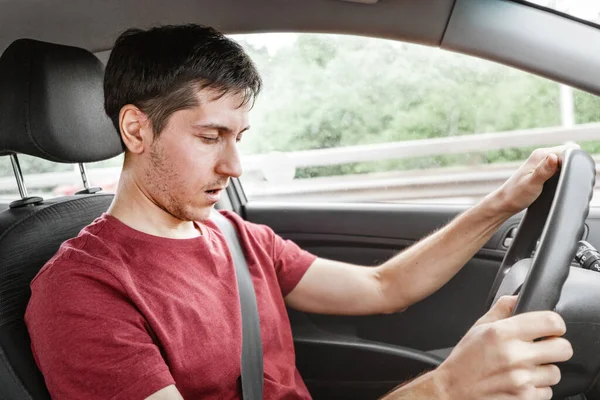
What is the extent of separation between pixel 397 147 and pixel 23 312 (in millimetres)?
1498

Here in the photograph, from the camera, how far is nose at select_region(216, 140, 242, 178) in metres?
1.50

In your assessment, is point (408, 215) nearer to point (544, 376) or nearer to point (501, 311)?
point (501, 311)

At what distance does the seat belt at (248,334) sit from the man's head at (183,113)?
0.21 m

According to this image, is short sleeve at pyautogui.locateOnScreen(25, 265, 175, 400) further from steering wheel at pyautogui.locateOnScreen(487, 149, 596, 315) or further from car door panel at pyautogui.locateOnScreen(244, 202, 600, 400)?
car door panel at pyautogui.locateOnScreen(244, 202, 600, 400)

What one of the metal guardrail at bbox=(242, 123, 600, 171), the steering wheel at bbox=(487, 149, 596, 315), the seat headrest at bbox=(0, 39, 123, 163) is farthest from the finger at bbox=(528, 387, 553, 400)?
the metal guardrail at bbox=(242, 123, 600, 171)

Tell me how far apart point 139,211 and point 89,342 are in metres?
0.35

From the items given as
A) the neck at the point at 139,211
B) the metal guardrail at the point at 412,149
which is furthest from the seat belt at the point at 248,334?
the metal guardrail at the point at 412,149

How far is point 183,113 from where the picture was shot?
1472 millimetres

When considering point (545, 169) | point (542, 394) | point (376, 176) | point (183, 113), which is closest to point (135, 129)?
point (183, 113)

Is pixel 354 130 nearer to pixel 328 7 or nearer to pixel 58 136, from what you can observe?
pixel 328 7

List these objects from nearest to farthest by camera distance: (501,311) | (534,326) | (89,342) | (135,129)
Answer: (534,326) → (501,311) → (89,342) → (135,129)

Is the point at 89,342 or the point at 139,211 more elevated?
the point at 139,211

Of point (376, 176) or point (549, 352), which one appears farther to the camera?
point (376, 176)

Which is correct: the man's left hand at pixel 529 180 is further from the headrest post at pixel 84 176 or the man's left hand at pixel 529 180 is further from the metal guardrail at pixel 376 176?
the headrest post at pixel 84 176
